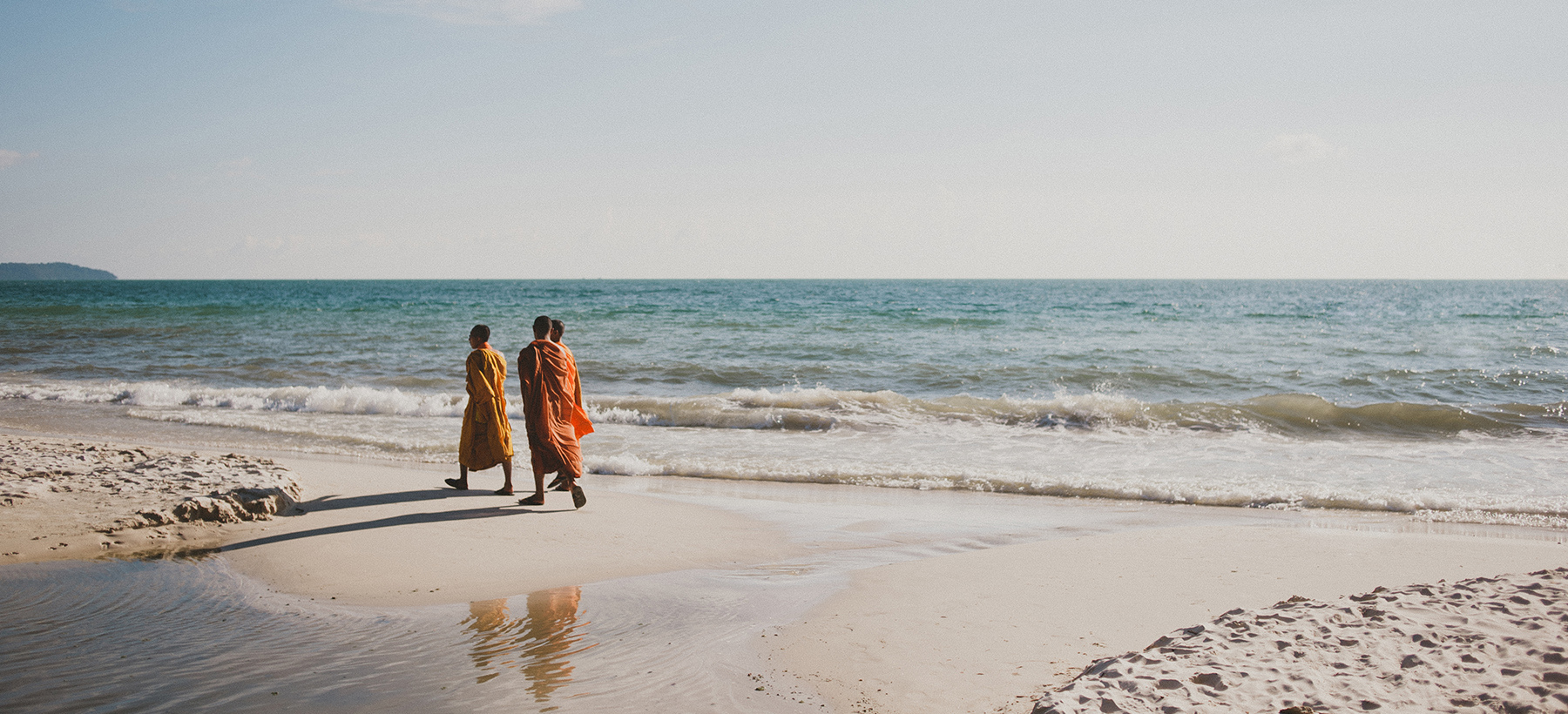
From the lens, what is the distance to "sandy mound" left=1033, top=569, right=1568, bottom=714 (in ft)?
8.70

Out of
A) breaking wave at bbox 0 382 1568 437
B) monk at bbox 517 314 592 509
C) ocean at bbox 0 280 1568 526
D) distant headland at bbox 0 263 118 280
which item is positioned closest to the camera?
monk at bbox 517 314 592 509

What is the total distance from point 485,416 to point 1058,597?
4933 mm

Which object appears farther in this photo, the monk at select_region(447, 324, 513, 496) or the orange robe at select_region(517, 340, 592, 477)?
the monk at select_region(447, 324, 513, 496)

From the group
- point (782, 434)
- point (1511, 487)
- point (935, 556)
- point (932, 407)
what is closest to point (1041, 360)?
point (932, 407)

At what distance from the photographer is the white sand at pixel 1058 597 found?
11.5 ft

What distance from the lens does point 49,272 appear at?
168 meters

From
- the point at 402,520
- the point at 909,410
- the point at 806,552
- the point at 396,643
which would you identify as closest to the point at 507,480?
the point at 402,520

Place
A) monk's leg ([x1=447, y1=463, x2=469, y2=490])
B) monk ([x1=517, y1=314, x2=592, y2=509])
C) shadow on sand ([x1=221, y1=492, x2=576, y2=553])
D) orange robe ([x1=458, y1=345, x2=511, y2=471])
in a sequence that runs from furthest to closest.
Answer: monk's leg ([x1=447, y1=463, x2=469, y2=490])
orange robe ([x1=458, y1=345, x2=511, y2=471])
monk ([x1=517, y1=314, x2=592, y2=509])
shadow on sand ([x1=221, y1=492, x2=576, y2=553])

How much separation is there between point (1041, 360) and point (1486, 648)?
17.2 m

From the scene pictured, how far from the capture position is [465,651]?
3.70m

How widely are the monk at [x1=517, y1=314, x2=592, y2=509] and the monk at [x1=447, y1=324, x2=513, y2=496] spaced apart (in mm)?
414

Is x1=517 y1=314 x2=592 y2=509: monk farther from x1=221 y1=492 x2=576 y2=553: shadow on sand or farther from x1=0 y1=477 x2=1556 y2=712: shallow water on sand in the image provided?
x1=0 y1=477 x2=1556 y2=712: shallow water on sand

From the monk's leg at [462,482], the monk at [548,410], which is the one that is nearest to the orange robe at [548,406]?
the monk at [548,410]

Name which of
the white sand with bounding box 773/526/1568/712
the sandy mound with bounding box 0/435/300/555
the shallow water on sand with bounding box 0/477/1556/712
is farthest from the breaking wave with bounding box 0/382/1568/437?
the shallow water on sand with bounding box 0/477/1556/712
